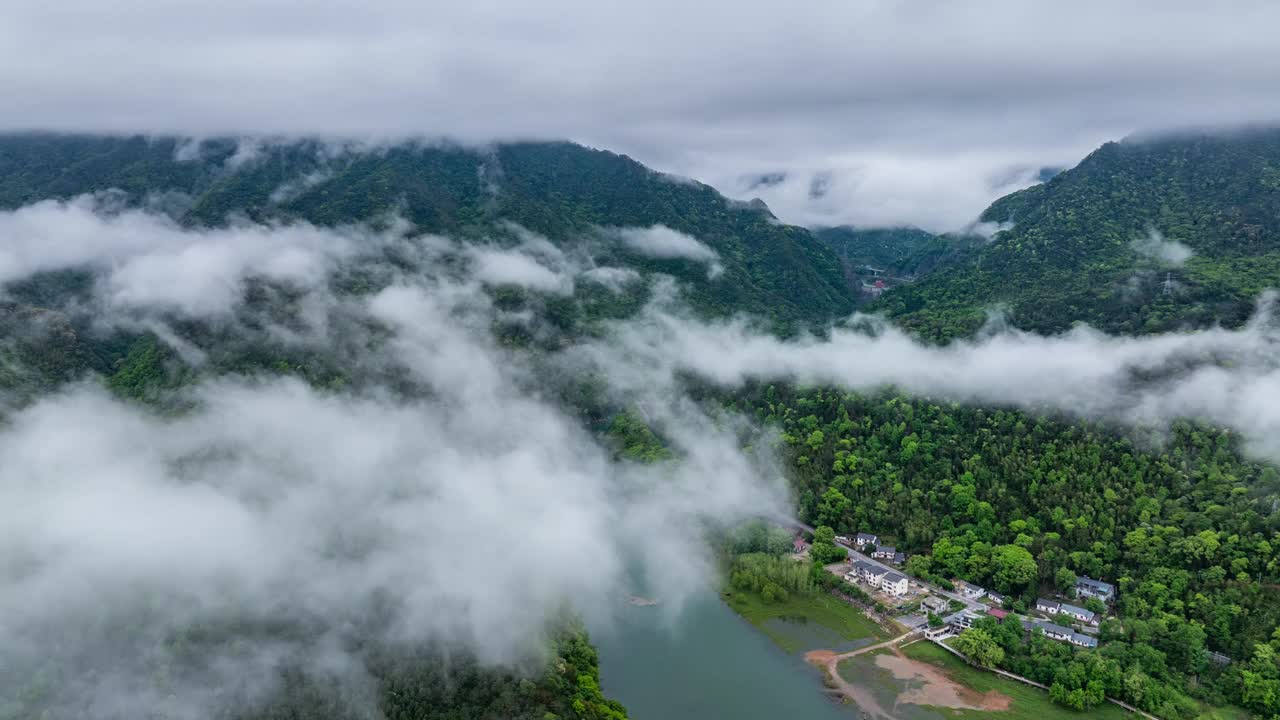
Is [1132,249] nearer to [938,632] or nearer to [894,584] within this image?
[894,584]

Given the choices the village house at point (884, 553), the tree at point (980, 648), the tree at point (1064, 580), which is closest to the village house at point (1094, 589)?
the tree at point (1064, 580)

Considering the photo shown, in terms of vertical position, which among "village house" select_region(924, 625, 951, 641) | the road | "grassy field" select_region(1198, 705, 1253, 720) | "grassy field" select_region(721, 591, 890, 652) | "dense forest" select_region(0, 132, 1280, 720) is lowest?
"grassy field" select_region(721, 591, 890, 652)

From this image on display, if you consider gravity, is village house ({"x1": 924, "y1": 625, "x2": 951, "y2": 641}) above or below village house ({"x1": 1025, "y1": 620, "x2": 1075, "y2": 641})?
below

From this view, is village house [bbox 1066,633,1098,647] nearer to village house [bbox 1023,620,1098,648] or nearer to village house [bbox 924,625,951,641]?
village house [bbox 1023,620,1098,648]

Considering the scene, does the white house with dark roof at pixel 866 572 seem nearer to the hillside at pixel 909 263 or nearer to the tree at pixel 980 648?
the tree at pixel 980 648

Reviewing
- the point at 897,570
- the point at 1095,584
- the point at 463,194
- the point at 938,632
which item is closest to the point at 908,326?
the point at 897,570

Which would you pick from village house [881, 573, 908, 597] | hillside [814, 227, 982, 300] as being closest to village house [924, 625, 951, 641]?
village house [881, 573, 908, 597]
